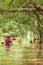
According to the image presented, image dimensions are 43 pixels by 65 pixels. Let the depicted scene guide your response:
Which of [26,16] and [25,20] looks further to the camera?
[25,20]

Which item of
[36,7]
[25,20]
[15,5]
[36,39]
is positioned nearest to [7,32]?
[36,39]

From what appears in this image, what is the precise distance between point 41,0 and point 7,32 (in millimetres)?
36823

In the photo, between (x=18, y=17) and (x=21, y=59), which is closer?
(x=21, y=59)

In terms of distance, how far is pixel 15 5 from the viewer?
2092 centimetres

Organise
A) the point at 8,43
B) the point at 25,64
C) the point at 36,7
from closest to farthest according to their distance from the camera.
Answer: the point at 25,64
the point at 36,7
the point at 8,43

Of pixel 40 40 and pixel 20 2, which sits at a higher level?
pixel 20 2

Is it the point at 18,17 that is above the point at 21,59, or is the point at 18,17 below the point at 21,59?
above

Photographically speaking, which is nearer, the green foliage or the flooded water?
the flooded water

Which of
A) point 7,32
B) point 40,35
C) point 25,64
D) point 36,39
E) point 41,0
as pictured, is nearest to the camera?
point 25,64

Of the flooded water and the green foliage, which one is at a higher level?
the green foliage

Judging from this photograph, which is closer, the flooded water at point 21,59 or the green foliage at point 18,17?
the flooded water at point 21,59

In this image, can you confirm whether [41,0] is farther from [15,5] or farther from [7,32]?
[7,32]

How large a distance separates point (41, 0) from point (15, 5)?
6.47 feet

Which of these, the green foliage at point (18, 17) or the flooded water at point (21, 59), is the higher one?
the green foliage at point (18, 17)
